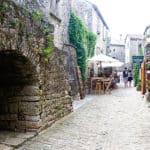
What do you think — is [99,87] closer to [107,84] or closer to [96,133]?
[107,84]

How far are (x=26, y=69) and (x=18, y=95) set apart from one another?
0.61 metres

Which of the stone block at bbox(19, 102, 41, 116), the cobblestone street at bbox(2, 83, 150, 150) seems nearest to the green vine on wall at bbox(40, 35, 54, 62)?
the stone block at bbox(19, 102, 41, 116)

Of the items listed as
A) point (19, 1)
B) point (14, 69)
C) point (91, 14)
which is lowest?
point (14, 69)

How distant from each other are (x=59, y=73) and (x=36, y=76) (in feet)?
7.22

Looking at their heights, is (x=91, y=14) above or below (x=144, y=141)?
above

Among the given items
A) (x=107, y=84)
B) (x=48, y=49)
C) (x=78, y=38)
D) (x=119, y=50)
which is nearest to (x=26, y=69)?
(x=48, y=49)

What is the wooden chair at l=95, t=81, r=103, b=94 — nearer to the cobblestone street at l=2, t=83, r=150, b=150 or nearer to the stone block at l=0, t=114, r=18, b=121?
the cobblestone street at l=2, t=83, r=150, b=150

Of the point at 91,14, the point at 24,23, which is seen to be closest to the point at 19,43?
A: the point at 24,23

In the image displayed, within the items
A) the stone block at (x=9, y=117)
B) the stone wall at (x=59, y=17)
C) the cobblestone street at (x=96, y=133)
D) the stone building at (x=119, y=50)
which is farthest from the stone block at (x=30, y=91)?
the stone building at (x=119, y=50)

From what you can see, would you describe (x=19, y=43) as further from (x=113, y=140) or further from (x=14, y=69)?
(x=113, y=140)

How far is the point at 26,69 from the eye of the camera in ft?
25.5

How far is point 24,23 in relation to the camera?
7109 mm

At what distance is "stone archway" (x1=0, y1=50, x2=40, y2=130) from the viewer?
7.75 m

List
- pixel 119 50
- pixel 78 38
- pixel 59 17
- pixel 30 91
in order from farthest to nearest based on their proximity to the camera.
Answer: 1. pixel 119 50
2. pixel 78 38
3. pixel 59 17
4. pixel 30 91
